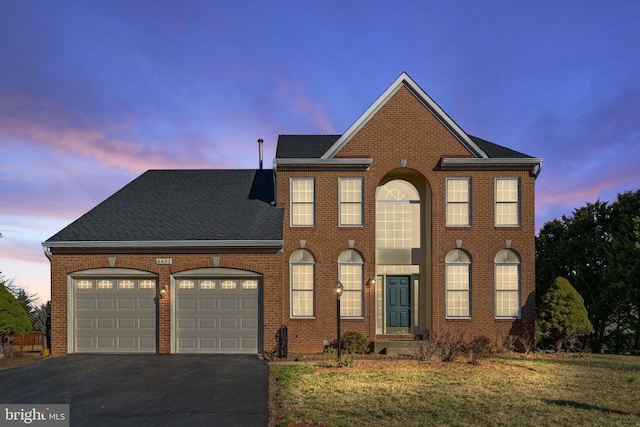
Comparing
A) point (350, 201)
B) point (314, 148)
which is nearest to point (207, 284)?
point (350, 201)

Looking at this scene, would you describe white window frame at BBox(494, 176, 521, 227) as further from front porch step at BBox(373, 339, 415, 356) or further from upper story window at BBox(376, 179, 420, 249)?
front porch step at BBox(373, 339, 415, 356)

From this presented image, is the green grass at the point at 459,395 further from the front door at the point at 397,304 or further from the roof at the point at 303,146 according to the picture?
the roof at the point at 303,146

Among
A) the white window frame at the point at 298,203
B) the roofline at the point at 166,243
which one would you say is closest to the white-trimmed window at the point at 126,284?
the roofline at the point at 166,243

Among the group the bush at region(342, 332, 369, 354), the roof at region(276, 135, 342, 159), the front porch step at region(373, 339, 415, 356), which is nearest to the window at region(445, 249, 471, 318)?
the front porch step at region(373, 339, 415, 356)

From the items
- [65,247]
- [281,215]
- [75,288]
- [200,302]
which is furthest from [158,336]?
[281,215]

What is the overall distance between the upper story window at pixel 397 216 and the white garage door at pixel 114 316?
9.84 metres

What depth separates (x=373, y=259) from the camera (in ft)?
65.1

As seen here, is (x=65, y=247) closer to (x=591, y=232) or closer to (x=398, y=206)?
(x=398, y=206)

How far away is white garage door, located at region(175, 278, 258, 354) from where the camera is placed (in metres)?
18.4

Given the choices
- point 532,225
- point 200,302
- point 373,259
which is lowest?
point 200,302

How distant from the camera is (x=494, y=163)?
19.9 meters

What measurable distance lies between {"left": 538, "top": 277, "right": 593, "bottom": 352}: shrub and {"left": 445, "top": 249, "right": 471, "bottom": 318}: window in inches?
117

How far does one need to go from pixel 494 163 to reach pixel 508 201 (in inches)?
69.0

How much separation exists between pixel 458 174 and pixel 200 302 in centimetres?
1193
